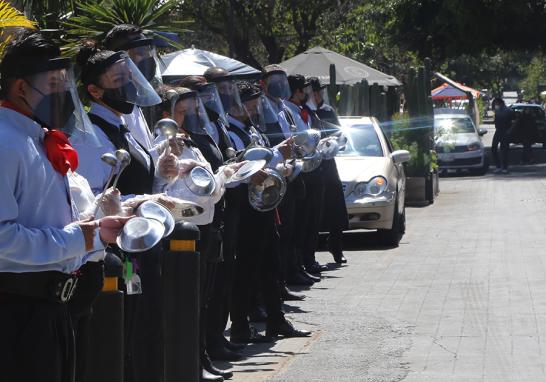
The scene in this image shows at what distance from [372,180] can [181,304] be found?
9.10m

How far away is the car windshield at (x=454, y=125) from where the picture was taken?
31.8m

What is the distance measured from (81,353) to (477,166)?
92.1ft

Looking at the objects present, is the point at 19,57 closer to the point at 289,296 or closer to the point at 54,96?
the point at 54,96

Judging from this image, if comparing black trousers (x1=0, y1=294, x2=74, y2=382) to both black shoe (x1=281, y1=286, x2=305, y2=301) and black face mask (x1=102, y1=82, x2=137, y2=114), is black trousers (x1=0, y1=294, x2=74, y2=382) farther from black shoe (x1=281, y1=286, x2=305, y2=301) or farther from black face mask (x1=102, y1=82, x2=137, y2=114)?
black shoe (x1=281, y1=286, x2=305, y2=301)

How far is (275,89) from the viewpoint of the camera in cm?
Answer: 1112

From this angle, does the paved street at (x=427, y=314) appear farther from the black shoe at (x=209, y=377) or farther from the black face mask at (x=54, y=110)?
the black face mask at (x=54, y=110)

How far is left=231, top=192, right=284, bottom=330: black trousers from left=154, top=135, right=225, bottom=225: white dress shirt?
150 centimetres

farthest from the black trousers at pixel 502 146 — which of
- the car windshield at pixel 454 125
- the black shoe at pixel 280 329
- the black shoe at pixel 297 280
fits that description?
the black shoe at pixel 280 329

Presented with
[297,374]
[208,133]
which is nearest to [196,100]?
[208,133]

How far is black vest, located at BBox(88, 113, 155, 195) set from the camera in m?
5.90

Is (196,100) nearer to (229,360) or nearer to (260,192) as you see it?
(260,192)

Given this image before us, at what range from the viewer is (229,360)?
8.39m

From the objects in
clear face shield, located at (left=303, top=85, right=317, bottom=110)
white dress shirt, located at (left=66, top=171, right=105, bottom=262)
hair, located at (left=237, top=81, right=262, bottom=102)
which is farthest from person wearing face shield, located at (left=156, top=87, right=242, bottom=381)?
clear face shield, located at (left=303, top=85, right=317, bottom=110)

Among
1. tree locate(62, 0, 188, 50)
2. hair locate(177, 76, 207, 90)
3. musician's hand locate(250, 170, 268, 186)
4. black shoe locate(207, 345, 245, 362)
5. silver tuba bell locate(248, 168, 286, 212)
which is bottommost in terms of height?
black shoe locate(207, 345, 245, 362)
